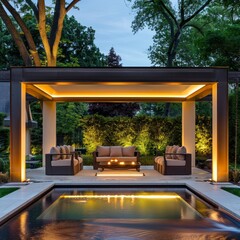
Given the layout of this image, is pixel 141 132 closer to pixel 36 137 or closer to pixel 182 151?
pixel 182 151

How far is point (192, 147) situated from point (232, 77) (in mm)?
6008

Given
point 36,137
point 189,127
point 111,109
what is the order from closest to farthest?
point 189,127 < point 36,137 < point 111,109

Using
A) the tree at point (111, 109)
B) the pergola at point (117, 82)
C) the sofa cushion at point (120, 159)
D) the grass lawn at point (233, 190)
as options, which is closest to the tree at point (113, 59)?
the tree at point (111, 109)

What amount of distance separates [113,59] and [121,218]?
84.0 ft

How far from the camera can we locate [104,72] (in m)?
11.4

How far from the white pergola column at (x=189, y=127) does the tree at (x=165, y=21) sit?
28.1 feet

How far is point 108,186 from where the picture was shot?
1104 centimetres

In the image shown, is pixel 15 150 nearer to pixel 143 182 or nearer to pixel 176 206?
pixel 143 182

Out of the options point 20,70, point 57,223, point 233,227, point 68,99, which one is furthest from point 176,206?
point 68,99

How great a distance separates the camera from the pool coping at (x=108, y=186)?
718 cm

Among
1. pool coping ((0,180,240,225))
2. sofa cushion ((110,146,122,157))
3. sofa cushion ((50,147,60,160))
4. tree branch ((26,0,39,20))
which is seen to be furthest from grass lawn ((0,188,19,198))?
tree branch ((26,0,39,20))

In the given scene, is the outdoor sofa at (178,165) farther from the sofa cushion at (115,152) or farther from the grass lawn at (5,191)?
the grass lawn at (5,191)

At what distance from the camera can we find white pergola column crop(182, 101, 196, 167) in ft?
56.1

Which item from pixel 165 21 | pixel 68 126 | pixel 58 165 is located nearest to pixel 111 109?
pixel 68 126
